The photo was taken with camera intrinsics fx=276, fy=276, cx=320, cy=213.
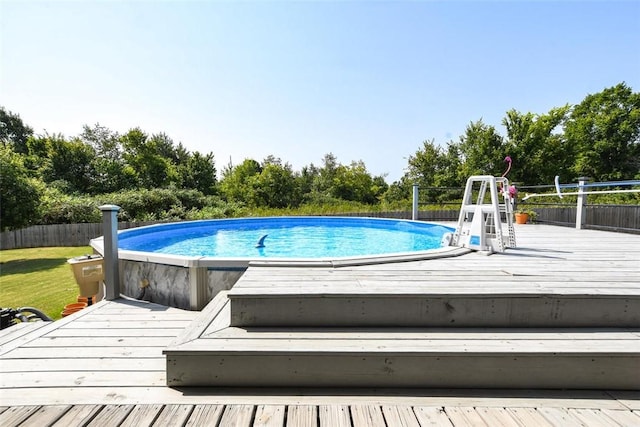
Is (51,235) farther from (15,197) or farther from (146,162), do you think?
(146,162)

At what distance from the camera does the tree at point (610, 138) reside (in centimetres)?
1673

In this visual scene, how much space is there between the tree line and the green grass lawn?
3322mm

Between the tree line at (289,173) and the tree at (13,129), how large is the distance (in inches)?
1.9

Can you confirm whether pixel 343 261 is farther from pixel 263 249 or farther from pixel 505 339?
pixel 263 249

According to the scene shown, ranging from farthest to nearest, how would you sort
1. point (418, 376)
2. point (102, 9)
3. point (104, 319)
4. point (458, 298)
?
1. point (102, 9)
2. point (104, 319)
3. point (458, 298)
4. point (418, 376)

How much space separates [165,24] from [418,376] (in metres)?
7.23

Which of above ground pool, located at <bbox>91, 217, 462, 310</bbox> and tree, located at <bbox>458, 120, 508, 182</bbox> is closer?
above ground pool, located at <bbox>91, 217, 462, 310</bbox>

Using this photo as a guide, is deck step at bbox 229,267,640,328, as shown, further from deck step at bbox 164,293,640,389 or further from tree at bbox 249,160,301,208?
tree at bbox 249,160,301,208

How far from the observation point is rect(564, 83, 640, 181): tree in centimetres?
1673

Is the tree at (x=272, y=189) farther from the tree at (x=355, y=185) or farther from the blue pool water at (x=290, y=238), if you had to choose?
the blue pool water at (x=290, y=238)

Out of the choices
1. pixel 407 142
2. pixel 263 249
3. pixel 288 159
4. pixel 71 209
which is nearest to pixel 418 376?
pixel 263 249

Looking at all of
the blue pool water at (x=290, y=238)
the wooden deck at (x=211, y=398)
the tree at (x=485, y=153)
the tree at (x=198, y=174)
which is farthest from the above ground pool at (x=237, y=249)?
the tree at (x=485, y=153)

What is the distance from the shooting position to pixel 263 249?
16.9ft

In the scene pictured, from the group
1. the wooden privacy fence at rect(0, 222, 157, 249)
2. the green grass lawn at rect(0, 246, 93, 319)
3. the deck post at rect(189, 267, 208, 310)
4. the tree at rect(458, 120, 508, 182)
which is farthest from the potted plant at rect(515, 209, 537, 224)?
the wooden privacy fence at rect(0, 222, 157, 249)
